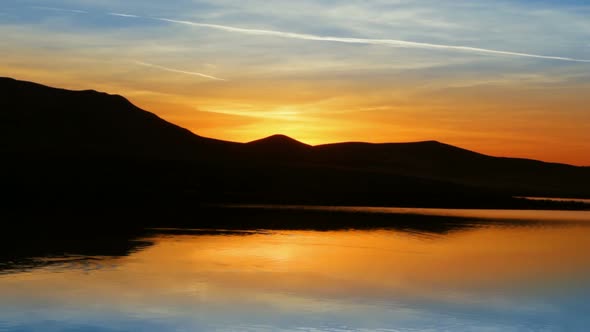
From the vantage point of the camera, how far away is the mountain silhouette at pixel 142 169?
9306 centimetres

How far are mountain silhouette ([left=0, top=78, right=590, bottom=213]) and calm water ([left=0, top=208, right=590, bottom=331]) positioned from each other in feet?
120

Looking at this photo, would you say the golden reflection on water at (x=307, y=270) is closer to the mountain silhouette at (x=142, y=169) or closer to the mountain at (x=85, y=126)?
the mountain silhouette at (x=142, y=169)

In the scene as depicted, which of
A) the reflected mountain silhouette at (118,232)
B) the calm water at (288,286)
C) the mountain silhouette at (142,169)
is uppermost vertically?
the mountain silhouette at (142,169)

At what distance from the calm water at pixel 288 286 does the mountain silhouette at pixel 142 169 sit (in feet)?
120

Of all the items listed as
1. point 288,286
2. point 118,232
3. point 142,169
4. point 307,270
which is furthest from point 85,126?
point 288,286

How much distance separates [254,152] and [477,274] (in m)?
152

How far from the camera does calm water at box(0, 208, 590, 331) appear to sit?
64.4 feet

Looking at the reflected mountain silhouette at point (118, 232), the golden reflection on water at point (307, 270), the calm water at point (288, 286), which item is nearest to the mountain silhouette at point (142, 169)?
the reflected mountain silhouette at point (118, 232)

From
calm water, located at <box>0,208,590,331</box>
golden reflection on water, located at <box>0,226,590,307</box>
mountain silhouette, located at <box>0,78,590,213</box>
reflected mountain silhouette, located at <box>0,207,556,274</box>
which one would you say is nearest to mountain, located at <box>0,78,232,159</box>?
mountain silhouette, located at <box>0,78,590,213</box>

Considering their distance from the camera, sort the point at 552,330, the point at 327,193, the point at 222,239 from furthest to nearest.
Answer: the point at 327,193
the point at 222,239
the point at 552,330

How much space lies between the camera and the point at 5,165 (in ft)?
335

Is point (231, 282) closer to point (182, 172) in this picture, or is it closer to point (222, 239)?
point (222, 239)

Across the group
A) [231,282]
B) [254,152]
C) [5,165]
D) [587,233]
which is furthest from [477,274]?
[254,152]

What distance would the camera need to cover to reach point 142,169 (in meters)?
114
